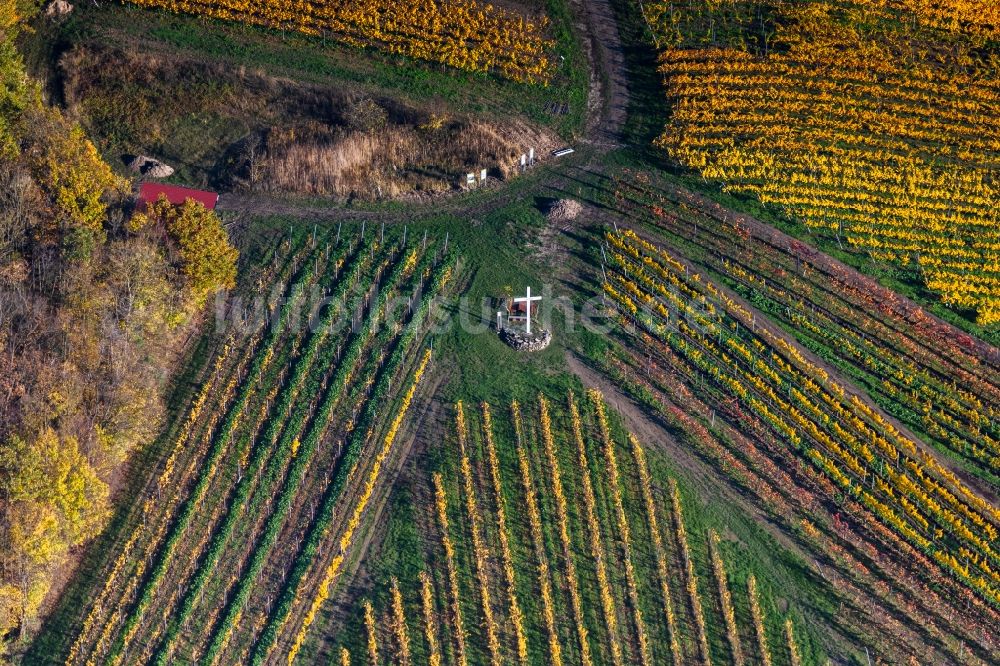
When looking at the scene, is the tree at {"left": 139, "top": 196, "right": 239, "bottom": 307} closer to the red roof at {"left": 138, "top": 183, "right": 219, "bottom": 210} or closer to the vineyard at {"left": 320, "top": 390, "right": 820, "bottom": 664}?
the red roof at {"left": 138, "top": 183, "right": 219, "bottom": 210}

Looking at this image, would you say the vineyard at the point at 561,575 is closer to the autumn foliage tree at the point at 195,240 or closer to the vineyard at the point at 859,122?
the autumn foliage tree at the point at 195,240

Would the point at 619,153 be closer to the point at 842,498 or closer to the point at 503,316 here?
the point at 503,316

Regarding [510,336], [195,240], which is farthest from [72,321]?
[510,336]

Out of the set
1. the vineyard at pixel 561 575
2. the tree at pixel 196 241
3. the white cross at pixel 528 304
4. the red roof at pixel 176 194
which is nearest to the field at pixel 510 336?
the vineyard at pixel 561 575

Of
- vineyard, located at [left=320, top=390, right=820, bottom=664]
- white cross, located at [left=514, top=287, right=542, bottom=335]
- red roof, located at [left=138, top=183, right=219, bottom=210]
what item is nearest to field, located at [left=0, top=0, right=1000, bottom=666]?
vineyard, located at [left=320, top=390, right=820, bottom=664]

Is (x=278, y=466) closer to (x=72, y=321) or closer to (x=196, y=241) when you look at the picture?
(x=196, y=241)

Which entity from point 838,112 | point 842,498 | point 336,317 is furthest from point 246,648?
point 838,112

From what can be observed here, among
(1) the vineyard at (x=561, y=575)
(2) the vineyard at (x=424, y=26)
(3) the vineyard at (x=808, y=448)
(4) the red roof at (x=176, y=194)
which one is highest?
(2) the vineyard at (x=424, y=26)
